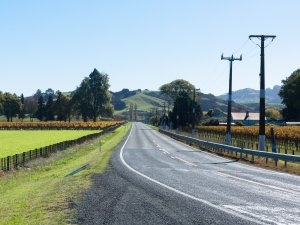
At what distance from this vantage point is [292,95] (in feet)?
388

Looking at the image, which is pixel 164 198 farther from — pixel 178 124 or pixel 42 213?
pixel 178 124

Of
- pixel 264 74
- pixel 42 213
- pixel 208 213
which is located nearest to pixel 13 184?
pixel 42 213

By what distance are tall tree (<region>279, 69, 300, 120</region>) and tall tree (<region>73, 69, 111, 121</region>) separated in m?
65.9

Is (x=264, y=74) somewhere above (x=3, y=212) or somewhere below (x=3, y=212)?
above

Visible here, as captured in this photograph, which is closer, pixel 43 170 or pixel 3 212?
pixel 3 212

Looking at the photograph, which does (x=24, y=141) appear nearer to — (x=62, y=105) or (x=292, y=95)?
(x=292, y=95)

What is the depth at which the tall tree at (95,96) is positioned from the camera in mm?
165000

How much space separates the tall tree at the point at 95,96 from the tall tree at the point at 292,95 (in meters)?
65.9

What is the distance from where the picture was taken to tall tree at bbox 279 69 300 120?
116875mm

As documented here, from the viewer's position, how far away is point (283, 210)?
32.1ft

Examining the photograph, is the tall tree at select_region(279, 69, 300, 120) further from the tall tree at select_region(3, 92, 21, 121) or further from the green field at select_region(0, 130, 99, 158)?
the tall tree at select_region(3, 92, 21, 121)

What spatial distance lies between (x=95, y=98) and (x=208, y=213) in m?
157

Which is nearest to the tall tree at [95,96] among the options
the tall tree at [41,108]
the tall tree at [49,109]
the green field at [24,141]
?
the tall tree at [49,109]

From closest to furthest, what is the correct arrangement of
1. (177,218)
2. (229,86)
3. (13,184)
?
1. (177,218)
2. (13,184)
3. (229,86)
